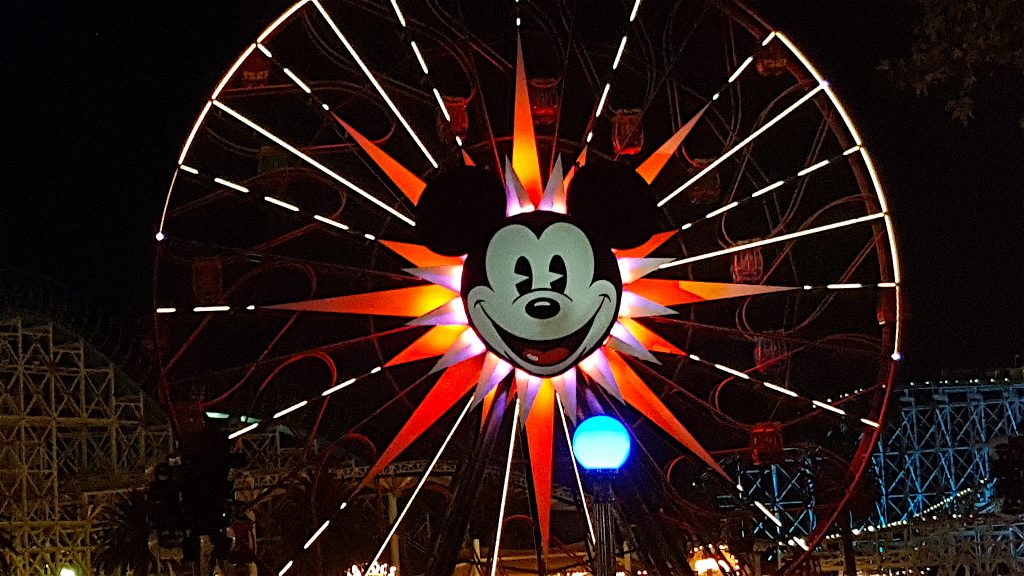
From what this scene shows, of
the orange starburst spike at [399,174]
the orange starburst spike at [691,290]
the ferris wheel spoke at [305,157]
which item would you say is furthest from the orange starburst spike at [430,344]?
the orange starburst spike at [691,290]

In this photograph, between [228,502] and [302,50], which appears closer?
[228,502]

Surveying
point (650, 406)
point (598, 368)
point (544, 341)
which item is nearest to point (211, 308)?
point (544, 341)

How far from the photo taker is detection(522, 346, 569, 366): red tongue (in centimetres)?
1272

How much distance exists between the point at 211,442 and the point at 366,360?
3.76 metres

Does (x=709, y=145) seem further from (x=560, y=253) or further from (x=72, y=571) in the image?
(x=72, y=571)

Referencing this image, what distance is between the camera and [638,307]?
43.2 feet

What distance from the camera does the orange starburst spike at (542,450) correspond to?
13.0 meters

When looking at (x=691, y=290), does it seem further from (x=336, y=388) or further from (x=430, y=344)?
(x=336, y=388)

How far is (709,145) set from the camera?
53.5ft

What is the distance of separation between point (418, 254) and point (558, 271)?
1.46 metres

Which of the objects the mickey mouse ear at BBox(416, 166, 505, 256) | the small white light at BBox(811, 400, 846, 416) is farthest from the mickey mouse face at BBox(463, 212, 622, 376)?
the small white light at BBox(811, 400, 846, 416)

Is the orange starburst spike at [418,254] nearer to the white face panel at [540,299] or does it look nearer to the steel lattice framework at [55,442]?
the white face panel at [540,299]

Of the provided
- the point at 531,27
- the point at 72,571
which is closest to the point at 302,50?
the point at 531,27

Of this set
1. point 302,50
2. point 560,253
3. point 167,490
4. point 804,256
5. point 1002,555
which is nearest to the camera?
point 167,490
